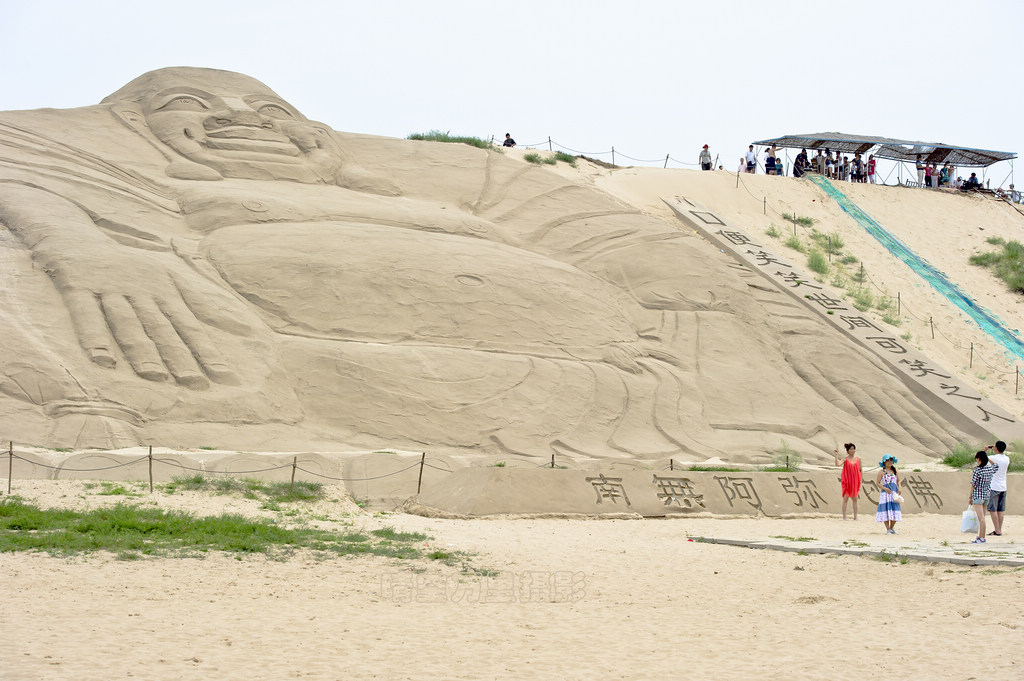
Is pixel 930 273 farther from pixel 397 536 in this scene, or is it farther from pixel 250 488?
pixel 397 536

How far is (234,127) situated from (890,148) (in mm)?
17003

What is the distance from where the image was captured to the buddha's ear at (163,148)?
15711 mm

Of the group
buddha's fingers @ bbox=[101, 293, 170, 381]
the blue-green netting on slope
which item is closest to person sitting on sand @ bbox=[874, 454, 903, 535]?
buddha's fingers @ bbox=[101, 293, 170, 381]

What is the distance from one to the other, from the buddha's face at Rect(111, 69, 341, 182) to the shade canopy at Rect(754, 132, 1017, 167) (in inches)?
521

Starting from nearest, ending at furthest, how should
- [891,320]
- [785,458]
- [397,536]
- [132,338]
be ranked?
Result: [397,536], [132,338], [785,458], [891,320]

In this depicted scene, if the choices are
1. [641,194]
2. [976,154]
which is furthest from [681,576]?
[976,154]

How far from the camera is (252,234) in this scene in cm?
1382

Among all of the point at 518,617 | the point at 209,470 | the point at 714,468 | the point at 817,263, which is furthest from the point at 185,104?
the point at 518,617

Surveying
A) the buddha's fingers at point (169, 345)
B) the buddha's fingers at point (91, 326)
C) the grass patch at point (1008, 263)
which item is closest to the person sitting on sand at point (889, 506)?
the buddha's fingers at point (169, 345)

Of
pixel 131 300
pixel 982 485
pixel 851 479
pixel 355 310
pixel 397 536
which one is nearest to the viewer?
pixel 397 536

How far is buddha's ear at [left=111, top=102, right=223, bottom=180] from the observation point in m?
15.7

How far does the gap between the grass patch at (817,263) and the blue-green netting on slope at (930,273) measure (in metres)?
2.82

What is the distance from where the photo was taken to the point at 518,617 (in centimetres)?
564

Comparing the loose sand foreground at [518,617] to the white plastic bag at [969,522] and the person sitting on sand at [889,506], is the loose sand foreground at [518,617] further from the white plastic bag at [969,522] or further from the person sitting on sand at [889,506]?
the person sitting on sand at [889,506]
